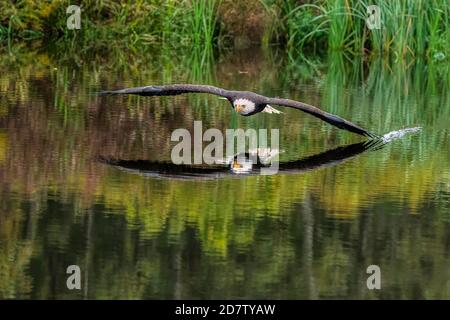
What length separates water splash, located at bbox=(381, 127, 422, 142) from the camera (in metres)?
11.0

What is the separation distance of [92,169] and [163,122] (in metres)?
2.67

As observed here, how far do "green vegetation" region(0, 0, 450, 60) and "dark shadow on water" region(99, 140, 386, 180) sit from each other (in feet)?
33.1

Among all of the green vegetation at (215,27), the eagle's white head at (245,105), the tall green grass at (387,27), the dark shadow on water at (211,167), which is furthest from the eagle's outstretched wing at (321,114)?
the green vegetation at (215,27)

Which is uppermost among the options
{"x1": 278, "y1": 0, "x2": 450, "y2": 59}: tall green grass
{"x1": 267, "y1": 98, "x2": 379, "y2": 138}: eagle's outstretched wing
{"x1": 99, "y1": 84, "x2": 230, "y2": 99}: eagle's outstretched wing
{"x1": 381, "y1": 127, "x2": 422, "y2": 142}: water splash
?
{"x1": 278, "y1": 0, "x2": 450, "y2": 59}: tall green grass

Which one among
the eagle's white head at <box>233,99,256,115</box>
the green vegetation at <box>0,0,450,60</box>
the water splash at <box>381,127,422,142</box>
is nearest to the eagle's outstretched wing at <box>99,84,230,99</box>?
the eagle's white head at <box>233,99,256,115</box>

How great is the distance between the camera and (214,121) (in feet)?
39.0

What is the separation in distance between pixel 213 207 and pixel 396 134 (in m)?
3.64

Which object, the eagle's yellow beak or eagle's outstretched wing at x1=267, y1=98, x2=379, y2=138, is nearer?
the eagle's yellow beak

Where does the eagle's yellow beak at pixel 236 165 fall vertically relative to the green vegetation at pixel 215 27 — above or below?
below

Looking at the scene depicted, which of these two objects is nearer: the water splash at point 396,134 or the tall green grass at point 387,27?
the water splash at point 396,134

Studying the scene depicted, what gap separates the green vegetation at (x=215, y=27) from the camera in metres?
20.0

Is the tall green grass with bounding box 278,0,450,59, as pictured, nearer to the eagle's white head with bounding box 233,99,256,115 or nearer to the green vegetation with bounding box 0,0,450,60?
the green vegetation with bounding box 0,0,450,60

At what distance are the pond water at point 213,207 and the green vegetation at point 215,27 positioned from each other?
21.2 ft

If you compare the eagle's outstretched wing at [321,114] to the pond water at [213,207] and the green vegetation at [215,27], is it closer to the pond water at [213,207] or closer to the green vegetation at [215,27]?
the pond water at [213,207]
